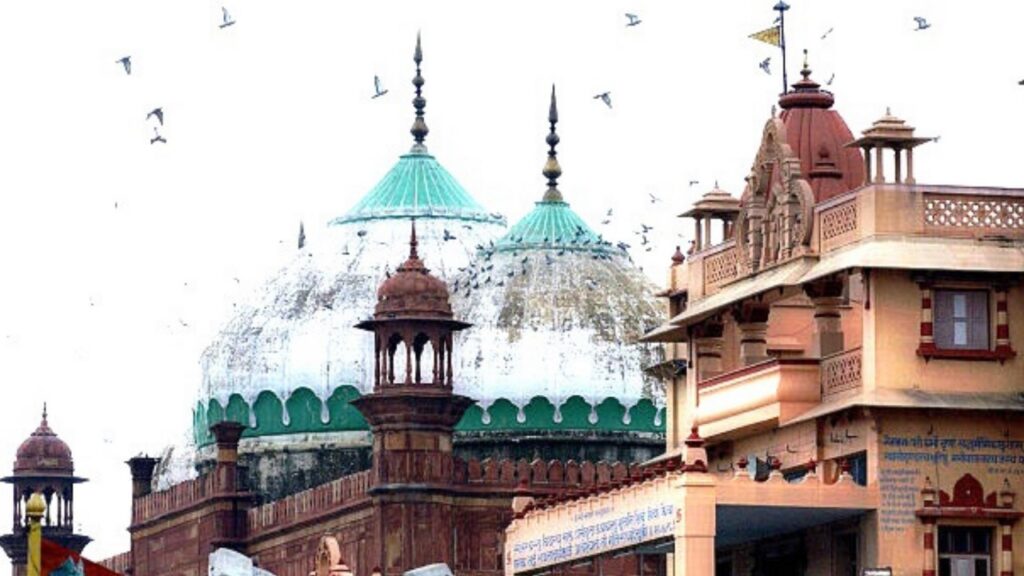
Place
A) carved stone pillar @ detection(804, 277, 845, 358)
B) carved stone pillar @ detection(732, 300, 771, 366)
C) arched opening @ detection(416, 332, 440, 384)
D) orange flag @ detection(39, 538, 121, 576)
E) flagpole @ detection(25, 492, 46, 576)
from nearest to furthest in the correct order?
flagpole @ detection(25, 492, 46, 576), orange flag @ detection(39, 538, 121, 576), carved stone pillar @ detection(804, 277, 845, 358), carved stone pillar @ detection(732, 300, 771, 366), arched opening @ detection(416, 332, 440, 384)

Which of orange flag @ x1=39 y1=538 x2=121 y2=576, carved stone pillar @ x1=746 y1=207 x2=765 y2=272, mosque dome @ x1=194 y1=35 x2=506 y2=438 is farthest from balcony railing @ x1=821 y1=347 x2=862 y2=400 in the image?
mosque dome @ x1=194 y1=35 x2=506 y2=438

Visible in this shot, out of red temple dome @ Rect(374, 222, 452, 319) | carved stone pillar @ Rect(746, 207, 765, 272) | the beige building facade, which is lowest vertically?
the beige building facade

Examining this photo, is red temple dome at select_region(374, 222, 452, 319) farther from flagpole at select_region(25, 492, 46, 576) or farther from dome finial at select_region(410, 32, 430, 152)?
flagpole at select_region(25, 492, 46, 576)

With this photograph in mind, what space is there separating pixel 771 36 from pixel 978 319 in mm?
6025

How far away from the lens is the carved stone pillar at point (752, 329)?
52.9m

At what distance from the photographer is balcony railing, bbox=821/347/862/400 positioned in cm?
5012

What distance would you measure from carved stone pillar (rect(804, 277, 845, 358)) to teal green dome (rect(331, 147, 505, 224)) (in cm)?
3016

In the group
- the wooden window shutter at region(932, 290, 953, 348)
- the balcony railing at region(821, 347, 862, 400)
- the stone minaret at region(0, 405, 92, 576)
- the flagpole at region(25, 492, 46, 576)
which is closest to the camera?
the flagpole at region(25, 492, 46, 576)

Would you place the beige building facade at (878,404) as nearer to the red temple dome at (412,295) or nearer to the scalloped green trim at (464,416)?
the red temple dome at (412,295)

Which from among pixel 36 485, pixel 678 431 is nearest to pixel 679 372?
pixel 678 431

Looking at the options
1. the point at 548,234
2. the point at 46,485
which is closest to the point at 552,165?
the point at 548,234

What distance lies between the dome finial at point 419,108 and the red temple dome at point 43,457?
37.9 feet

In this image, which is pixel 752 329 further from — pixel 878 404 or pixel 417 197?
pixel 417 197

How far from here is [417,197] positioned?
267ft
